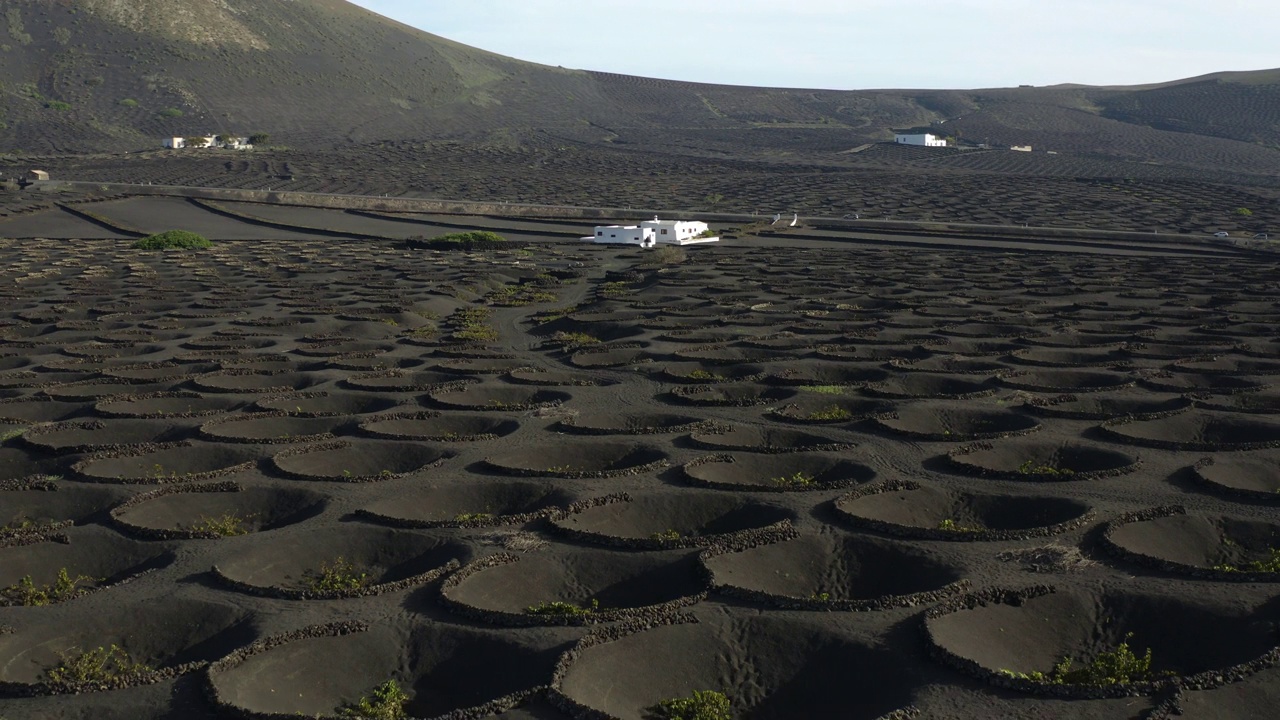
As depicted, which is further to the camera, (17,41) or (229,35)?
(229,35)

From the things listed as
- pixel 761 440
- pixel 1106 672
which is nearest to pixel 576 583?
pixel 1106 672

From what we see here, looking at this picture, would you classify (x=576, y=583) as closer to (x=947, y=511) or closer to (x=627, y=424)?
(x=947, y=511)

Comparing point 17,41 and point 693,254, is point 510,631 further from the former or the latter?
point 17,41

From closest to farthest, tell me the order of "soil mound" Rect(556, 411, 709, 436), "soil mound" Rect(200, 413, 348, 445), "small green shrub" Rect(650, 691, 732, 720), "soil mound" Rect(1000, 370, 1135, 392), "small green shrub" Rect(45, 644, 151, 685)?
"small green shrub" Rect(650, 691, 732, 720)
"small green shrub" Rect(45, 644, 151, 685)
"soil mound" Rect(200, 413, 348, 445)
"soil mound" Rect(556, 411, 709, 436)
"soil mound" Rect(1000, 370, 1135, 392)

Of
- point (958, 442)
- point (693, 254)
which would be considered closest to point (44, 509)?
point (958, 442)

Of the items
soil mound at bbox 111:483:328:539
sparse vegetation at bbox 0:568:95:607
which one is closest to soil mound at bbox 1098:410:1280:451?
soil mound at bbox 111:483:328:539

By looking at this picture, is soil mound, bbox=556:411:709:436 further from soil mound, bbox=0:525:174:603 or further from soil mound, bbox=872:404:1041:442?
soil mound, bbox=0:525:174:603
